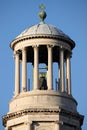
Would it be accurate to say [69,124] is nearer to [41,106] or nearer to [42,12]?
[41,106]

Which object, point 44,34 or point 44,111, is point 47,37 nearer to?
point 44,34

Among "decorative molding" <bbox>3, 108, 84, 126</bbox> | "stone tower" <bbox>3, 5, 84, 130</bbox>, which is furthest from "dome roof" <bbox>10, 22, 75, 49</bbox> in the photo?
"decorative molding" <bbox>3, 108, 84, 126</bbox>

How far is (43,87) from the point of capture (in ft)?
215

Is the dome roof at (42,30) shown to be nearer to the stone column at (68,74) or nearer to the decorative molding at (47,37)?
the decorative molding at (47,37)

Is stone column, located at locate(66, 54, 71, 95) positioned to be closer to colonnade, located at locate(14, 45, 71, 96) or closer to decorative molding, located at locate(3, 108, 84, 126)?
colonnade, located at locate(14, 45, 71, 96)

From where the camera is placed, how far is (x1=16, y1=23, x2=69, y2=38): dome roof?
65125mm

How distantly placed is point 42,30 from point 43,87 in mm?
5128

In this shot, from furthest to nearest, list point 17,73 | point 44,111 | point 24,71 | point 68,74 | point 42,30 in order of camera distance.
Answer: point 42,30 < point 68,74 < point 17,73 < point 24,71 < point 44,111

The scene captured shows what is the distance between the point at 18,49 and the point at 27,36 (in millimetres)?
1516

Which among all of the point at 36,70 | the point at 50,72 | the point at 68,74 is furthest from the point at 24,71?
the point at 68,74

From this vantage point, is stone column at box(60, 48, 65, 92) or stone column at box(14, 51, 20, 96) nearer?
stone column at box(60, 48, 65, 92)

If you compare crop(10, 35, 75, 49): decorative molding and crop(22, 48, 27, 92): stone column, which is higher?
crop(10, 35, 75, 49): decorative molding

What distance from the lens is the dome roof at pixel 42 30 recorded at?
65125mm

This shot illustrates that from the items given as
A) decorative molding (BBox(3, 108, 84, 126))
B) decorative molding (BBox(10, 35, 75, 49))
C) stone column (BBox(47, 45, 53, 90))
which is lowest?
decorative molding (BBox(3, 108, 84, 126))
